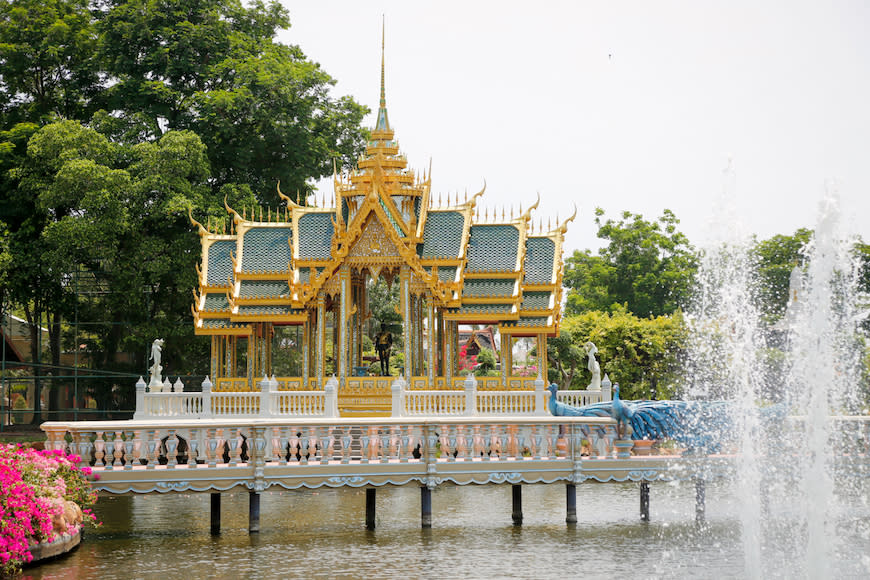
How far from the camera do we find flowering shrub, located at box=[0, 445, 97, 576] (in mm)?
13805

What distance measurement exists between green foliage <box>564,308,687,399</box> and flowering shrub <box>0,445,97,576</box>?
2379cm

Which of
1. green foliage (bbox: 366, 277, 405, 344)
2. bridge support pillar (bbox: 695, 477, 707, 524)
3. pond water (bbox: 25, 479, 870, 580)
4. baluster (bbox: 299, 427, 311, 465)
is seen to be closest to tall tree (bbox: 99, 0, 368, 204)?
green foliage (bbox: 366, 277, 405, 344)

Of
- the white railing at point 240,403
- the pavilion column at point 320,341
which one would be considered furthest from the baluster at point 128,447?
the pavilion column at point 320,341

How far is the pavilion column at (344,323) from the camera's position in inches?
1053

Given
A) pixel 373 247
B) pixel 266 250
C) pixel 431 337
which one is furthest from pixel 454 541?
pixel 266 250

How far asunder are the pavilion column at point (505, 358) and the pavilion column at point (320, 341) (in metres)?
4.63

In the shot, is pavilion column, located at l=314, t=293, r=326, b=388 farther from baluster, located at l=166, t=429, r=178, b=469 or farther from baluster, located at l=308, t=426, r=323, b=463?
baluster, located at l=166, t=429, r=178, b=469

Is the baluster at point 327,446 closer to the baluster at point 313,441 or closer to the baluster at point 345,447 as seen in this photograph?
the baluster at point 313,441

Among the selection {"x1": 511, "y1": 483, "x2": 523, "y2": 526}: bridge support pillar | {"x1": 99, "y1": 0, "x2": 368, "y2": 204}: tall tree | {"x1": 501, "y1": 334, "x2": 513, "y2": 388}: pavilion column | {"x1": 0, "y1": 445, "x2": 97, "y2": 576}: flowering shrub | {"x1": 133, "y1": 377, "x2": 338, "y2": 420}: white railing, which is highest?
{"x1": 99, "y1": 0, "x2": 368, "y2": 204}: tall tree

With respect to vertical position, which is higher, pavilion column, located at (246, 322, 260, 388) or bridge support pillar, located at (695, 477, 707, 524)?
pavilion column, located at (246, 322, 260, 388)

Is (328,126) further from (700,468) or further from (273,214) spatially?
(700,468)

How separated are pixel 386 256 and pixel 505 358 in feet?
13.4

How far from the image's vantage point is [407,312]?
26609 mm

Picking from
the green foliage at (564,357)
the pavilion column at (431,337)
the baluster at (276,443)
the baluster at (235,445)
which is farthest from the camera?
the green foliage at (564,357)
